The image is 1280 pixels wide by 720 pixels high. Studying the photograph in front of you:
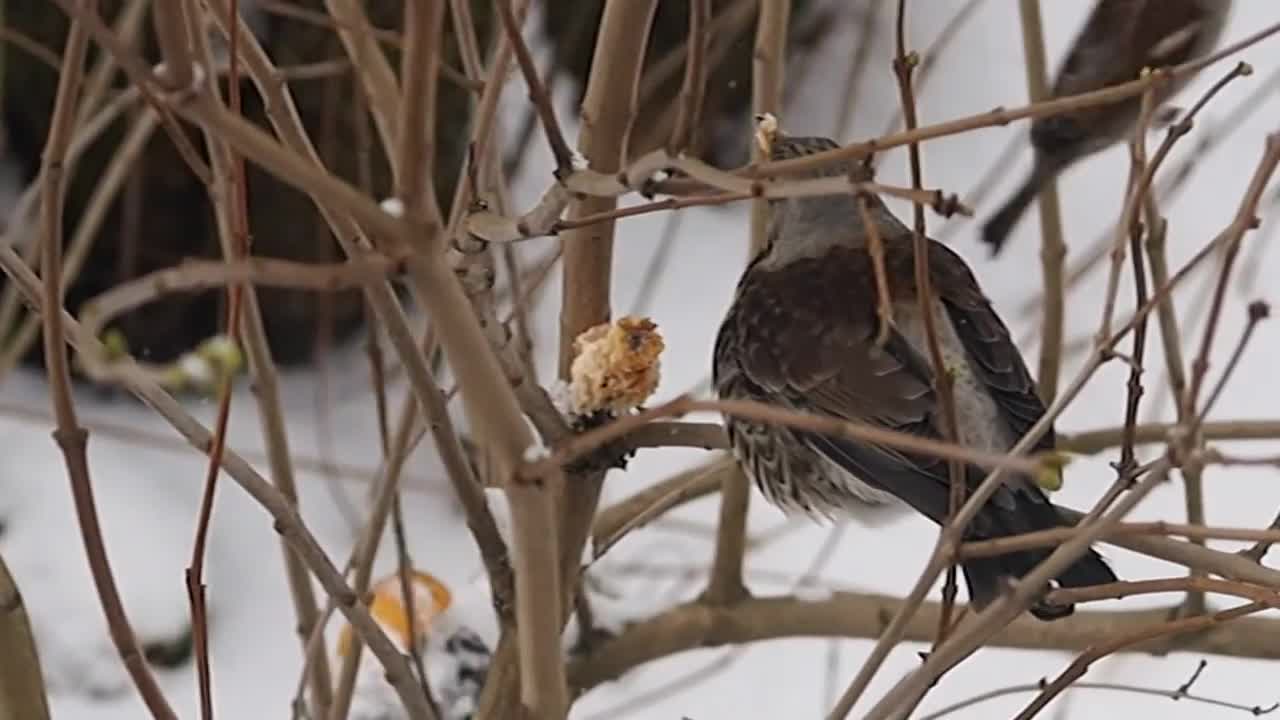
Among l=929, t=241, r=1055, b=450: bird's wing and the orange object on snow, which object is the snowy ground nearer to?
the orange object on snow

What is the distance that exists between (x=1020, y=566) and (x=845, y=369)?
23 centimetres

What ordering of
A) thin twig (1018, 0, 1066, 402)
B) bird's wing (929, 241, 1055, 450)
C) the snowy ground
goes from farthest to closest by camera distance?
the snowy ground
thin twig (1018, 0, 1066, 402)
bird's wing (929, 241, 1055, 450)

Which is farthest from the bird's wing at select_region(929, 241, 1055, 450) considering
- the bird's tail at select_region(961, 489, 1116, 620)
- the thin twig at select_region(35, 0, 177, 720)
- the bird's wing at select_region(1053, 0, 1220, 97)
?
the thin twig at select_region(35, 0, 177, 720)

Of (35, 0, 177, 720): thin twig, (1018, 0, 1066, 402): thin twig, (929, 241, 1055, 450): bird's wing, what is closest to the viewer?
(35, 0, 177, 720): thin twig

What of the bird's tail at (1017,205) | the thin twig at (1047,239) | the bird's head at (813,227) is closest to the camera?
the bird's head at (813,227)

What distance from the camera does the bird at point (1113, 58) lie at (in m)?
1.65

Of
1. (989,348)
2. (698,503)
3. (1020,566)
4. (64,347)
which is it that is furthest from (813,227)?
(698,503)

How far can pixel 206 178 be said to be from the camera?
3.14 feet

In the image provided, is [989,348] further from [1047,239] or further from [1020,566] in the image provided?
[1047,239]

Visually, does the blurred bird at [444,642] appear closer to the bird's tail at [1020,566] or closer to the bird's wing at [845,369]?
the bird's wing at [845,369]

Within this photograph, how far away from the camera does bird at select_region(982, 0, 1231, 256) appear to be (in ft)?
5.42

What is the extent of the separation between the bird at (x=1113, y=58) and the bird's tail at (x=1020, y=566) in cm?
70

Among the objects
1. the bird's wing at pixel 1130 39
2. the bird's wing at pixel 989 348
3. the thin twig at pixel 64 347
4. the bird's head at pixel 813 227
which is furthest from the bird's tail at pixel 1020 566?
the bird's wing at pixel 1130 39

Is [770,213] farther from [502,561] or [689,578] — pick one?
[689,578]
